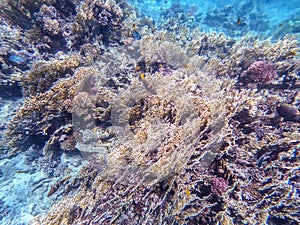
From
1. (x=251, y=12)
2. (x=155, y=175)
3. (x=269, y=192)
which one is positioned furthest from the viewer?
(x=251, y=12)

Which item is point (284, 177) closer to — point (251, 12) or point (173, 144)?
point (173, 144)

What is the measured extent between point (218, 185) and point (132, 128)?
1655 millimetres

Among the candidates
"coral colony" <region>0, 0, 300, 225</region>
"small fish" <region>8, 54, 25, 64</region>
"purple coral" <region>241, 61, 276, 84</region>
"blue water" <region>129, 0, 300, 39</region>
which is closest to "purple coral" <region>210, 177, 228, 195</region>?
"coral colony" <region>0, 0, 300, 225</region>

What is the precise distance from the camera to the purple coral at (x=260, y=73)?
3938 millimetres

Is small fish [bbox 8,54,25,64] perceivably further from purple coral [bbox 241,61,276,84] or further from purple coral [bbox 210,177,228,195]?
purple coral [bbox 241,61,276,84]

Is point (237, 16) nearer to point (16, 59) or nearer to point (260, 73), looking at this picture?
point (260, 73)

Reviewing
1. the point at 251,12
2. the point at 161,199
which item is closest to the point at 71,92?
the point at 161,199

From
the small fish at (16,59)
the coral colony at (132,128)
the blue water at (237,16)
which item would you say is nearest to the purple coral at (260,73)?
the coral colony at (132,128)

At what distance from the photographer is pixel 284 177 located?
267 cm

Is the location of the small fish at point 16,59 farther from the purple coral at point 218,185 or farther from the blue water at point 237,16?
the blue water at point 237,16

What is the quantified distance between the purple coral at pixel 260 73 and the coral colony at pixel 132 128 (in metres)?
0.02

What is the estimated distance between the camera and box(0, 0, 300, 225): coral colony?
2.49 meters

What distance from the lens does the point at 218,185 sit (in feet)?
8.46

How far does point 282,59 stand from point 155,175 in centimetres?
474
